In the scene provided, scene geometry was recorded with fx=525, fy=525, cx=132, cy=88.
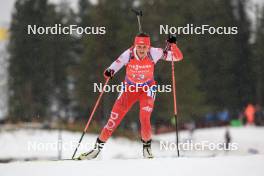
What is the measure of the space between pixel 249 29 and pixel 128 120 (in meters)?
3.88

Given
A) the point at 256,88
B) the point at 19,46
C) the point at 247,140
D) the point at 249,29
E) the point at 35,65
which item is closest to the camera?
the point at 19,46

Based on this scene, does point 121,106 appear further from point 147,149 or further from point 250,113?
point 250,113

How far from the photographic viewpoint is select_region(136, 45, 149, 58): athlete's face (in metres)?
6.95

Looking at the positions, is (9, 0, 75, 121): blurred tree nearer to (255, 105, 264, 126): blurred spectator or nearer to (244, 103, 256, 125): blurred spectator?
(244, 103, 256, 125): blurred spectator

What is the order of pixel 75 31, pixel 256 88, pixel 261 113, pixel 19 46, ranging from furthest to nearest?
pixel 261 113 < pixel 256 88 < pixel 19 46 < pixel 75 31

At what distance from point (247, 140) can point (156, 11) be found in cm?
798

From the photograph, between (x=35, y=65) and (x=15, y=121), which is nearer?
(x=15, y=121)

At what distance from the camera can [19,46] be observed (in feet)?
36.7

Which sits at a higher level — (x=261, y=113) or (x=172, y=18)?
(x=172, y=18)

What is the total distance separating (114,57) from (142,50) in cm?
201

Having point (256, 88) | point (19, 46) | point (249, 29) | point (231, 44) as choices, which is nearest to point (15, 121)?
point (19, 46)

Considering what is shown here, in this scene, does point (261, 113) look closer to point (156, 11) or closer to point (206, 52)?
point (206, 52)

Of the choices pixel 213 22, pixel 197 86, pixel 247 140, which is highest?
pixel 213 22

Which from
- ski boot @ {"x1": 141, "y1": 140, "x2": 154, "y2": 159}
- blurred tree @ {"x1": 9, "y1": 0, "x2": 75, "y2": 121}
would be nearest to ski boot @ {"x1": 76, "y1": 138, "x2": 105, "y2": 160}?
ski boot @ {"x1": 141, "y1": 140, "x2": 154, "y2": 159}
